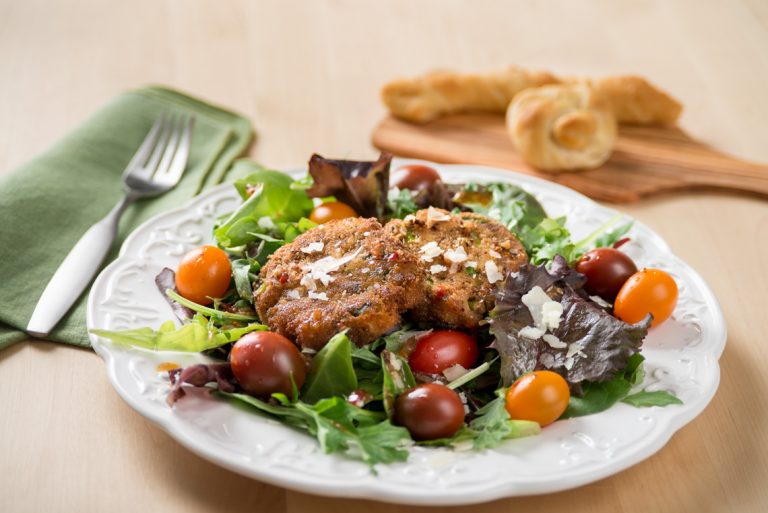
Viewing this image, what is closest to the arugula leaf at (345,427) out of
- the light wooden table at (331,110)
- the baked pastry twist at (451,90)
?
the light wooden table at (331,110)

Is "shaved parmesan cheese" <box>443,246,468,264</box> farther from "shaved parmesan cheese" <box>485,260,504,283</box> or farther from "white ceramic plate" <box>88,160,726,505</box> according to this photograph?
"white ceramic plate" <box>88,160,726,505</box>

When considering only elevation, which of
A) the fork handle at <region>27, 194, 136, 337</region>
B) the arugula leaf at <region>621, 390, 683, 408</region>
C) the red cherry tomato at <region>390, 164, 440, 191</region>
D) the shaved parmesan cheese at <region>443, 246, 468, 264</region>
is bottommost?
the fork handle at <region>27, 194, 136, 337</region>

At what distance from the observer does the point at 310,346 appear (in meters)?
3.41

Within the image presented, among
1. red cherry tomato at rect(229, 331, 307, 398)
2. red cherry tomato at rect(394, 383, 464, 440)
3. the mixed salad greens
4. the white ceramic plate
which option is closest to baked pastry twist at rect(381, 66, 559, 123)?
the mixed salad greens

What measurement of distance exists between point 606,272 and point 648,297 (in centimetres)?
28

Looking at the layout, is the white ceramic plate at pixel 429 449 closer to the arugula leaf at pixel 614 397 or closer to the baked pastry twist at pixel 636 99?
the arugula leaf at pixel 614 397

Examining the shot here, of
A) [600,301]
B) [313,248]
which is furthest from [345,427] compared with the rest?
[600,301]

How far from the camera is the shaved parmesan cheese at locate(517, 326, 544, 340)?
3406mm

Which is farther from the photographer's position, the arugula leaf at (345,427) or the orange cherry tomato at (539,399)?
the orange cherry tomato at (539,399)

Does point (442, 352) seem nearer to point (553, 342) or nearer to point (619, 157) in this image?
point (553, 342)

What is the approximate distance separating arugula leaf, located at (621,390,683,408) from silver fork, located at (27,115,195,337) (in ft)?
8.47

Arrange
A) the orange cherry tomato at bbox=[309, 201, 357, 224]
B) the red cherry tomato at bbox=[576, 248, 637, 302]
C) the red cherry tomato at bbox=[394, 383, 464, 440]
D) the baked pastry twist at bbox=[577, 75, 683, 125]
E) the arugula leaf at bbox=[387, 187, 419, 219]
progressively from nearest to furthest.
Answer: the red cherry tomato at bbox=[394, 383, 464, 440] → the red cherry tomato at bbox=[576, 248, 637, 302] → the orange cherry tomato at bbox=[309, 201, 357, 224] → the arugula leaf at bbox=[387, 187, 419, 219] → the baked pastry twist at bbox=[577, 75, 683, 125]

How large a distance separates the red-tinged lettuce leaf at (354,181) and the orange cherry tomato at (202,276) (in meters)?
0.77

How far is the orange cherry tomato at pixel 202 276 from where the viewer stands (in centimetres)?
379
